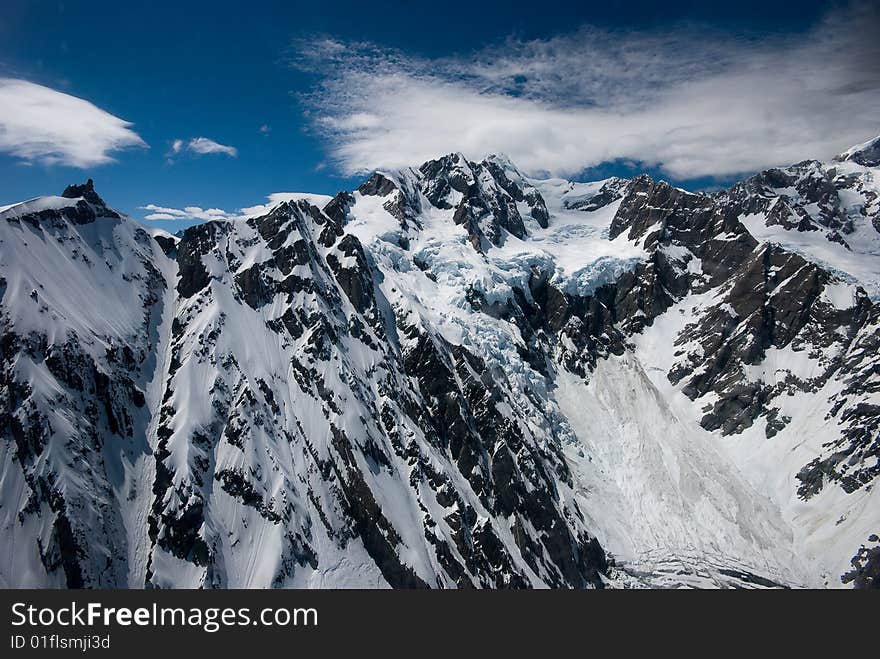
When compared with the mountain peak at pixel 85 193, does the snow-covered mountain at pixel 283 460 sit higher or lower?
lower

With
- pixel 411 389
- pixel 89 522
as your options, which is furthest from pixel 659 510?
pixel 89 522

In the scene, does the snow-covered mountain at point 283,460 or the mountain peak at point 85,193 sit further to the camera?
the mountain peak at point 85,193

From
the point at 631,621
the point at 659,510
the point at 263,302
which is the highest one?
the point at 631,621

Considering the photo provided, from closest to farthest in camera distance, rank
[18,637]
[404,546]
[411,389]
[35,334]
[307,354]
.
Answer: [18,637] → [35,334] → [404,546] → [307,354] → [411,389]

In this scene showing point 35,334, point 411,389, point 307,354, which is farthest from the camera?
point 411,389

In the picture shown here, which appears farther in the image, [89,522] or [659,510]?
[659,510]

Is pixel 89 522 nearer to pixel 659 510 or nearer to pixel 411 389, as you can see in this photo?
pixel 411 389

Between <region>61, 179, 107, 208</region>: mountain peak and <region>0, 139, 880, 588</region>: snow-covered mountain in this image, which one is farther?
<region>61, 179, 107, 208</region>: mountain peak

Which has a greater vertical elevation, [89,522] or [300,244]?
[300,244]

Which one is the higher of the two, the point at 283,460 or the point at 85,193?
the point at 85,193

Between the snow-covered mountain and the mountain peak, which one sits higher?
the mountain peak
